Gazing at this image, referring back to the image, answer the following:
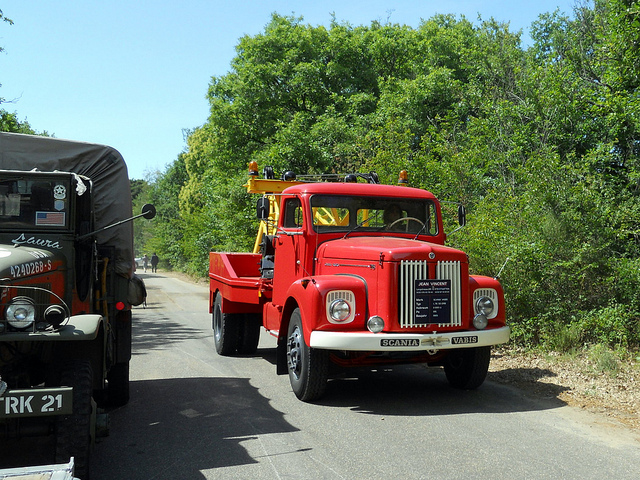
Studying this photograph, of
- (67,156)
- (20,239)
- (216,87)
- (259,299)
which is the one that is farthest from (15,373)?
(216,87)

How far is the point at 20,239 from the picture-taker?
5.60 m

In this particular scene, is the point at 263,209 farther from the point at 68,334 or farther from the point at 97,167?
the point at 68,334

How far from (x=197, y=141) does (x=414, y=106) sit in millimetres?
26918

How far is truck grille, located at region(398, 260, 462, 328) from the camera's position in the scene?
21.7 ft

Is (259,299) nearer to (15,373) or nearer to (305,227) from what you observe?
(305,227)

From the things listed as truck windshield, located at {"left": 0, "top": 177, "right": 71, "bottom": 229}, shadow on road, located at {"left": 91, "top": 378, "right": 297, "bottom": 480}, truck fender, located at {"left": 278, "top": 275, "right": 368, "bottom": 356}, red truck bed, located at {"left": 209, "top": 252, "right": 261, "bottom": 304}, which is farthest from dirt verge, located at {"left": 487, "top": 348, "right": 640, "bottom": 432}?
truck windshield, located at {"left": 0, "top": 177, "right": 71, "bottom": 229}

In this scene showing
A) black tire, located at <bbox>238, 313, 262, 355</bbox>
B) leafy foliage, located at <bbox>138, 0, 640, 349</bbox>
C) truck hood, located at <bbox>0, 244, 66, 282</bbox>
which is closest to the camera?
truck hood, located at <bbox>0, 244, 66, 282</bbox>

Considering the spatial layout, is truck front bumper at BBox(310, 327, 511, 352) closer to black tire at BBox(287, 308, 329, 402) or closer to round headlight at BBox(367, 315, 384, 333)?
round headlight at BBox(367, 315, 384, 333)

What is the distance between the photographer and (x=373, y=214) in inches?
321

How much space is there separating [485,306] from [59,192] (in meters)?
4.56

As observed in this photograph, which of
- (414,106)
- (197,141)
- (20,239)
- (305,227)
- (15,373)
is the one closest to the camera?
(15,373)

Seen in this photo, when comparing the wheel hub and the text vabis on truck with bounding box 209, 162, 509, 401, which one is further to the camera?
the wheel hub

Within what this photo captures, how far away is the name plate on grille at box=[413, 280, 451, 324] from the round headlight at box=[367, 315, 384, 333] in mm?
367

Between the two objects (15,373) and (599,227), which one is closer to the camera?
(15,373)
